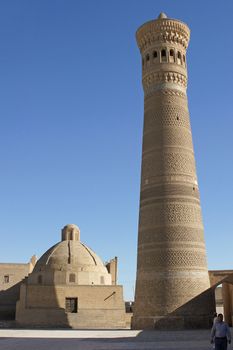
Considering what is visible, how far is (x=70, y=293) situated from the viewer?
1309 inches

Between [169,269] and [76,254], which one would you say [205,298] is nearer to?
[169,269]

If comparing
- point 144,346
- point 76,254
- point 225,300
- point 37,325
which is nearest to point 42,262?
point 76,254

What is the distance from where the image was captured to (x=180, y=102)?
23812 mm

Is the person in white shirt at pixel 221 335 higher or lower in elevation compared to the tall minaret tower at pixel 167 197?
lower

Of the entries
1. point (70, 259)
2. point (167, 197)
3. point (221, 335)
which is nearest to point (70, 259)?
point (70, 259)

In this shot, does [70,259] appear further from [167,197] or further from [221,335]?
[221,335]

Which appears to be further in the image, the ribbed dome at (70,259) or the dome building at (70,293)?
the ribbed dome at (70,259)

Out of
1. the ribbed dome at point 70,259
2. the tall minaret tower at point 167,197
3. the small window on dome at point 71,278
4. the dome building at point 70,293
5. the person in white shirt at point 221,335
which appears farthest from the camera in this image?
the ribbed dome at point 70,259

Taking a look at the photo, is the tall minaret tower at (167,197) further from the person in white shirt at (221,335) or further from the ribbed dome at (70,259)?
the ribbed dome at (70,259)

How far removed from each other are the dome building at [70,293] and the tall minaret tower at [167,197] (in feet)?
A: 37.8

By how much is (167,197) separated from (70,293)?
14.7 m

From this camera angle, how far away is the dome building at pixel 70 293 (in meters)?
31.8

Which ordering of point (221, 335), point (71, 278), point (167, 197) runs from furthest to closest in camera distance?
point (71, 278) < point (167, 197) < point (221, 335)

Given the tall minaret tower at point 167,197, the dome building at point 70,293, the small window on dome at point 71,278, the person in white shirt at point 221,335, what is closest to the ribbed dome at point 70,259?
the dome building at point 70,293
